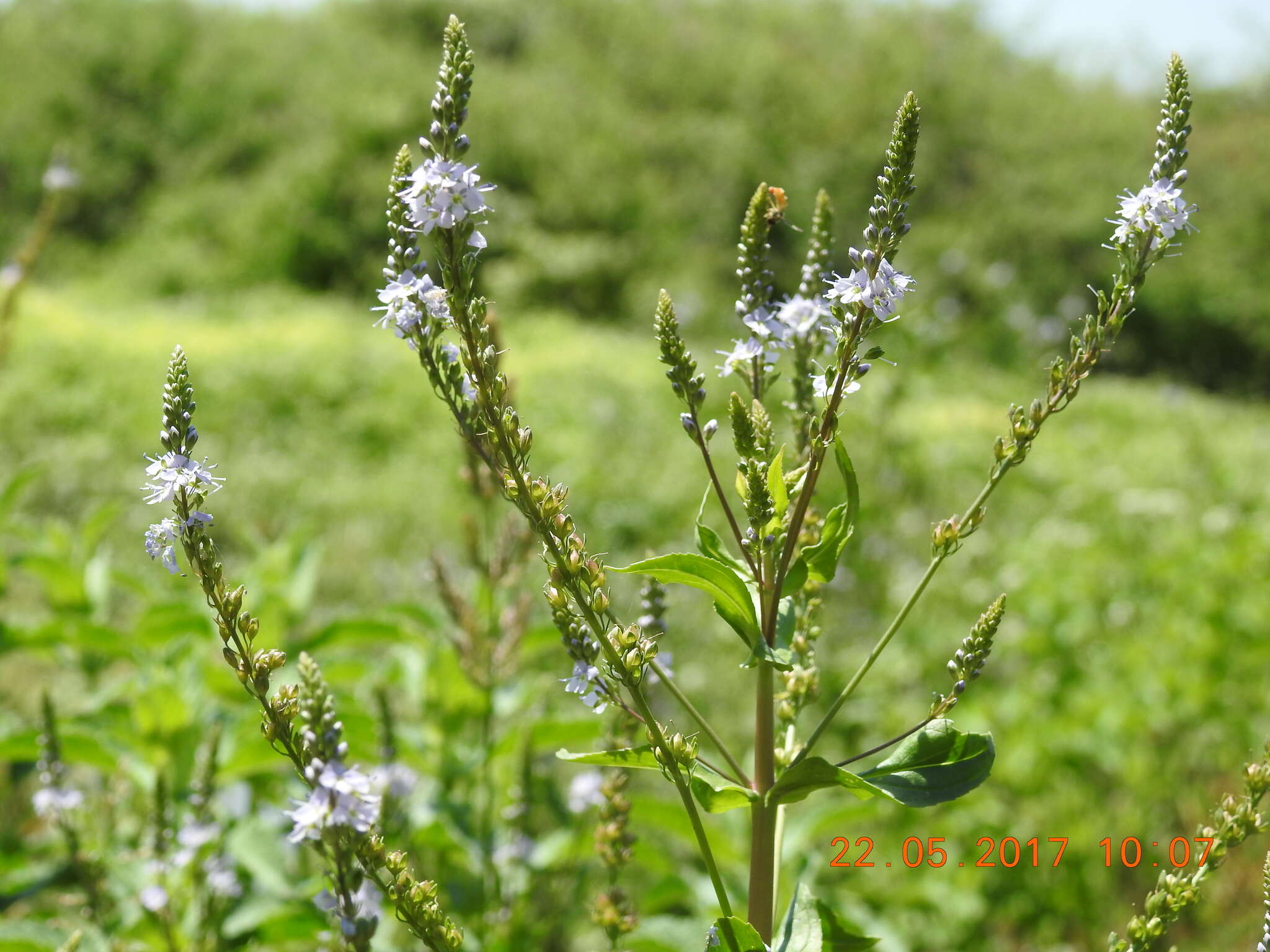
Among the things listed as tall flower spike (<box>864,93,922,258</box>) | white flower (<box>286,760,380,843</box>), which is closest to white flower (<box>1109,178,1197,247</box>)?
tall flower spike (<box>864,93,922,258</box>)

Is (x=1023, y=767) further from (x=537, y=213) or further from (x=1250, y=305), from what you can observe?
(x=1250, y=305)

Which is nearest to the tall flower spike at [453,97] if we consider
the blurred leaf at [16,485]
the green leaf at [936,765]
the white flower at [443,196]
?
the white flower at [443,196]

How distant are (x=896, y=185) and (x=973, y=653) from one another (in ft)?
1.89

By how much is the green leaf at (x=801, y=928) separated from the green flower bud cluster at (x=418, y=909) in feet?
1.37

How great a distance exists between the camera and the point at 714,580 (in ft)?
3.93

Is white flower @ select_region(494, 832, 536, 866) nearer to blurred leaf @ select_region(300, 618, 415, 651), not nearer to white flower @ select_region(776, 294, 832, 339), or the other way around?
blurred leaf @ select_region(300, 618, 415, 651)

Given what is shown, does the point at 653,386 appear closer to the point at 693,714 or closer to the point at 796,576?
the point at 796,576

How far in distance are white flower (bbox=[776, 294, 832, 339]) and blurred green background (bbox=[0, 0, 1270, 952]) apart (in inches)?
16.1

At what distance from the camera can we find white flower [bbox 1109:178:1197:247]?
1.17m

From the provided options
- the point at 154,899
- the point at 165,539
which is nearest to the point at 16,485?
the point at 154,899

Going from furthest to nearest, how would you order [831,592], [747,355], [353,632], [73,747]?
1. [831,592]
2. [353,632]
3. [73,747]
4. [747,355]

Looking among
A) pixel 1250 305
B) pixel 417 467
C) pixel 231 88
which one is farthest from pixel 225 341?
pixel 1250 305

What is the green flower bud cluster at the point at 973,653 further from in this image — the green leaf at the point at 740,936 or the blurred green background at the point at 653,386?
the blurred green background at the point at 653,386

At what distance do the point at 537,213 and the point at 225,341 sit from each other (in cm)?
684
